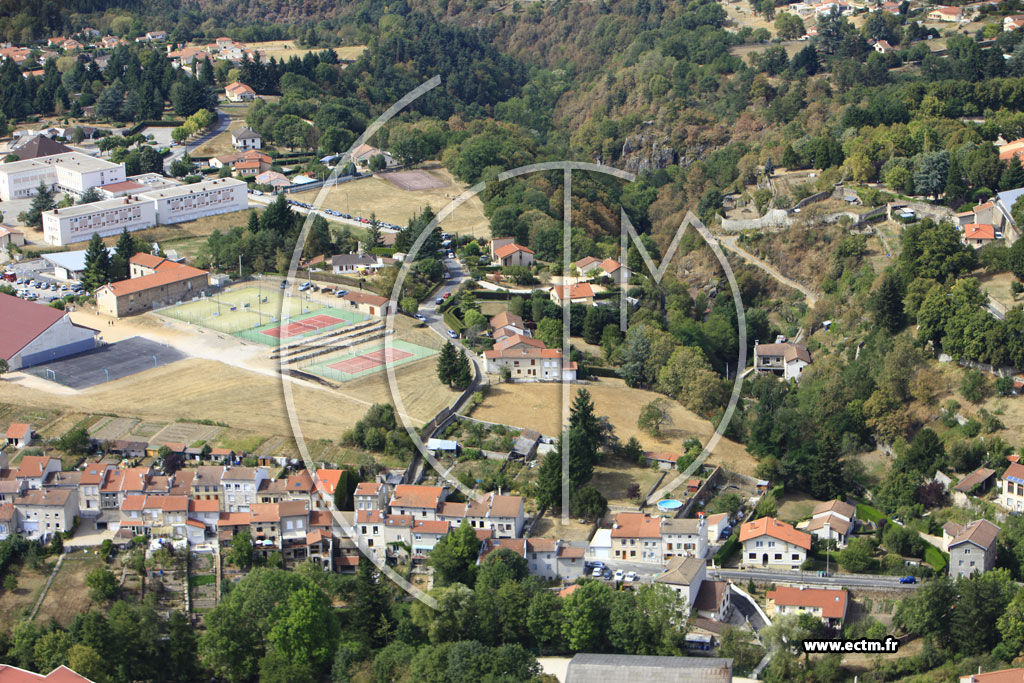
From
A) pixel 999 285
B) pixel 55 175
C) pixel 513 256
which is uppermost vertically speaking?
→ pixel 999 285

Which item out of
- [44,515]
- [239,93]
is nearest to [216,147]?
[239,93]

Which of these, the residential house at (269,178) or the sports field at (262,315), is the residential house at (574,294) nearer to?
the sports field at (262,315)

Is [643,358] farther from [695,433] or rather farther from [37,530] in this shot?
[37,530]

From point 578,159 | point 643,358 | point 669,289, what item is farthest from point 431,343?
point 578,159

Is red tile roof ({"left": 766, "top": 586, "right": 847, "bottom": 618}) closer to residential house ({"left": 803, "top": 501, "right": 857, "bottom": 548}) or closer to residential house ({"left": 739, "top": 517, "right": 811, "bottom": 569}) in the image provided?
residential house ({"left": 739, "top": 517, "right": 811, "bottom": 569})

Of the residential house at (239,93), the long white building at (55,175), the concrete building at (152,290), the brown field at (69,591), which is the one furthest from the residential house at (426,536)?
the residential house at (239,93)

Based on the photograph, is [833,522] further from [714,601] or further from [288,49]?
[288,49]
